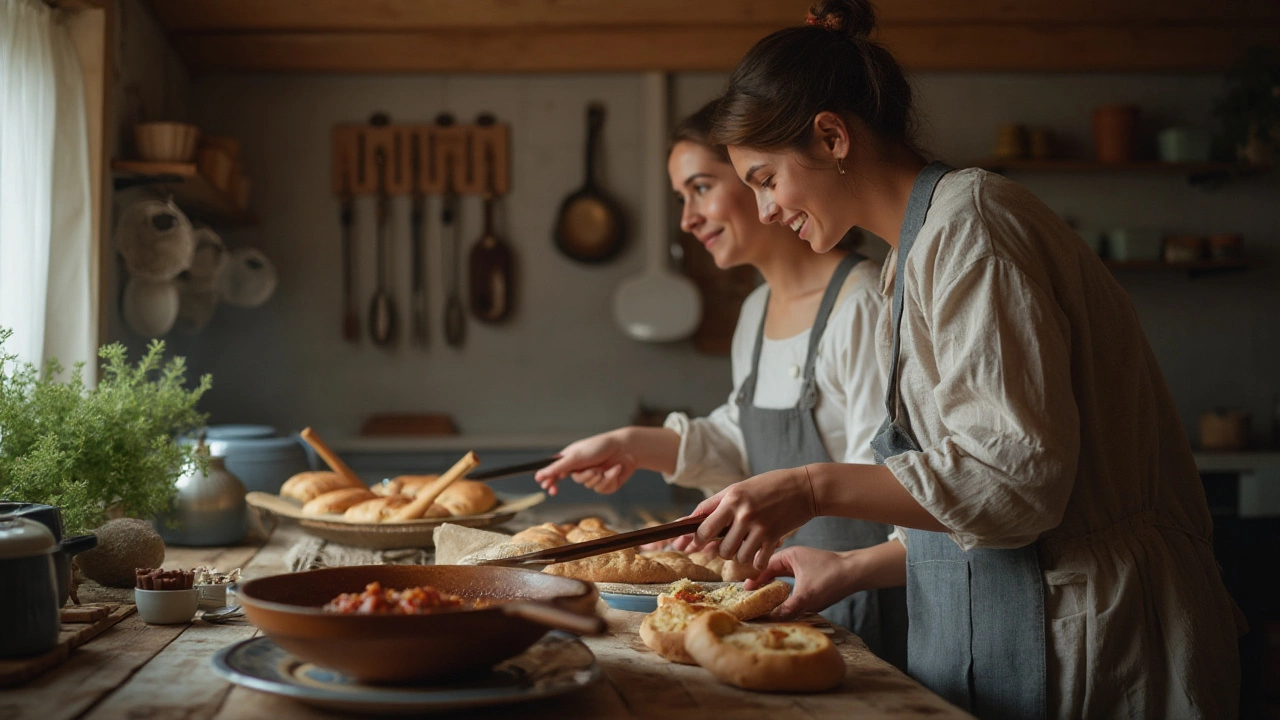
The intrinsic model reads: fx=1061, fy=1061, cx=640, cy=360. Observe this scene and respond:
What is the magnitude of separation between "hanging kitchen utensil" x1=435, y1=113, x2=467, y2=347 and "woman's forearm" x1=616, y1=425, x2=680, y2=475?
8.48 ft

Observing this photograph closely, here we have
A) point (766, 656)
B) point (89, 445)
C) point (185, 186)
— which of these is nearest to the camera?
point (766, 656)

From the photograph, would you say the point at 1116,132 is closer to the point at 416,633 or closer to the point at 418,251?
the point at 418,251

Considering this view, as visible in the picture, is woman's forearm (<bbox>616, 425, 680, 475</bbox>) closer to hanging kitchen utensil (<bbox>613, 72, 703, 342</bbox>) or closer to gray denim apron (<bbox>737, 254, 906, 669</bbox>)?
gray denim apron (<bbox>737, 254, 906, 669</bbox>)

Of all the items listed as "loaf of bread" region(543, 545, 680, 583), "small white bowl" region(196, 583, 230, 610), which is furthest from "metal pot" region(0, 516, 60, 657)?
"loaf of bread" region(543, 545, 680, 583)

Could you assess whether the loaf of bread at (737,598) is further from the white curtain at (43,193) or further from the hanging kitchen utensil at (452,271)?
the hanging kitchen utensil at (452,271)

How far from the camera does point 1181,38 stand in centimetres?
476

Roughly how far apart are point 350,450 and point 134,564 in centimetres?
277

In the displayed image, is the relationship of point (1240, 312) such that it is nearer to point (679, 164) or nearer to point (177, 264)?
point (679, 164)

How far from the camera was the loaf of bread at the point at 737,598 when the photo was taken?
1.39m

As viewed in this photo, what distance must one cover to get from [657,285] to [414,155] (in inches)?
49.0

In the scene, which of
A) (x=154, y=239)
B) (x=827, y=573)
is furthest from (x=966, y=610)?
(x=154, y=239)

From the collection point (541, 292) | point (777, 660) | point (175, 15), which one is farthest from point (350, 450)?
point (777, 660)

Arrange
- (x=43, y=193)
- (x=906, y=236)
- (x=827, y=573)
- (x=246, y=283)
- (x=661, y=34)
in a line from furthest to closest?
(x=661, y=34)
(x=246, y=283)
(x=43, y=193)
(x=827, y=573)
(x=906, y=236)

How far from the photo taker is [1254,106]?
4.44 meters
